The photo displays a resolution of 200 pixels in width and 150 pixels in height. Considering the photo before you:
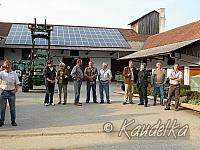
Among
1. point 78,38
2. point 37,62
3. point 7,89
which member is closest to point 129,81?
point 7,89

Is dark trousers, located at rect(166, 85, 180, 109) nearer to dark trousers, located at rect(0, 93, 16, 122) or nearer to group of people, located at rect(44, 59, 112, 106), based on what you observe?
group of people, located at rect(44, 59, 112, 106)

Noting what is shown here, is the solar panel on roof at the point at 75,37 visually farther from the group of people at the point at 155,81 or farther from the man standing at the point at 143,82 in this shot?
the man standing at the point at 143,82

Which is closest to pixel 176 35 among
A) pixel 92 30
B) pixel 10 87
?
pixel 92 30

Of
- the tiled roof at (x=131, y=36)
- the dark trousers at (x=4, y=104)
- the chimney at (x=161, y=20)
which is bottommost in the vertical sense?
the dark trousers at (x=4, y=104)

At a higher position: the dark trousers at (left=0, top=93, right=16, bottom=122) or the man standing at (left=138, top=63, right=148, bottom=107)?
the man standing at (left=138, top=63, right=148, bottom=107)

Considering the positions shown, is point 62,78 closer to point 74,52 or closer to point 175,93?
point 175,93

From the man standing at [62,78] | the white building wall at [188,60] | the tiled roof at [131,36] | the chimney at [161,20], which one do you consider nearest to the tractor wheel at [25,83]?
the man standing at [62,78]

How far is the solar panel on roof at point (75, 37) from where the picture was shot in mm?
32312

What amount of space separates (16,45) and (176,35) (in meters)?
14.5

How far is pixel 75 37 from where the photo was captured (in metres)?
35.1

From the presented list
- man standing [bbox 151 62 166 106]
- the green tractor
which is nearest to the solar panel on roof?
the green tractor

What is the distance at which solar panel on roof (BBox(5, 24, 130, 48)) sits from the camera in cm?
3231

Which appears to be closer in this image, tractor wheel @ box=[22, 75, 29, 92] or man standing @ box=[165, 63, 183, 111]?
man standing @ box=[165, 63, 183, 111]

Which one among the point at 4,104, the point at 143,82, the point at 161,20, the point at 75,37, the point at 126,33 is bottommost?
the point at 4,104
